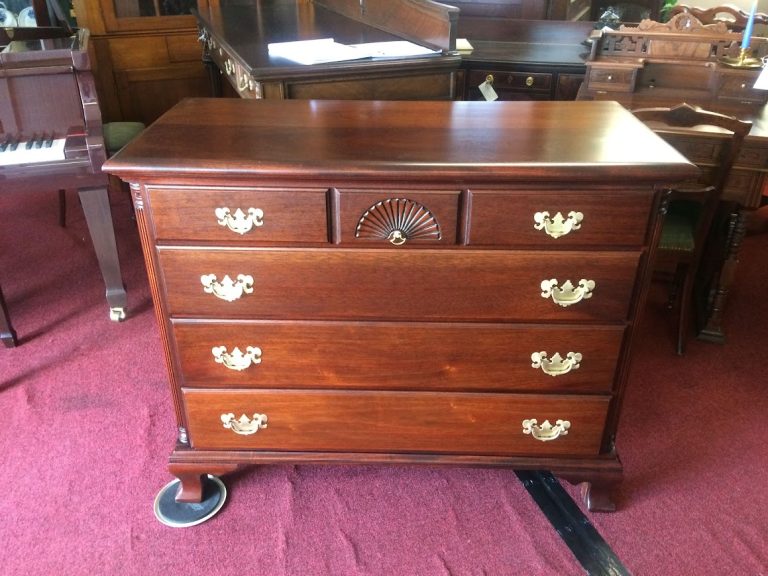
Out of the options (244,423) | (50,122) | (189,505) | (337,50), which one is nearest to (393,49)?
(337,50)

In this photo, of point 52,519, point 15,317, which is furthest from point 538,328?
point 15,317

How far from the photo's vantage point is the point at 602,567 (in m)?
1.54

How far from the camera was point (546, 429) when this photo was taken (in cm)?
156

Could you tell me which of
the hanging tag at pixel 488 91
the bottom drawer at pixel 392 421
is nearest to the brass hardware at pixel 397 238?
the bottom drawer at pixel 392 421

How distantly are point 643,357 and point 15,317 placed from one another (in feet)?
7.83

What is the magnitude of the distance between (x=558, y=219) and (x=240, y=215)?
63 cm

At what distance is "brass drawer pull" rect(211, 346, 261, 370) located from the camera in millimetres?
1458

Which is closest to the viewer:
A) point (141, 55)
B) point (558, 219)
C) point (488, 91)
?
point (558, 219)

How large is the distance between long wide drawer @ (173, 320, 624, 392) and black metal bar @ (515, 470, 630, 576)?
0.39 metres

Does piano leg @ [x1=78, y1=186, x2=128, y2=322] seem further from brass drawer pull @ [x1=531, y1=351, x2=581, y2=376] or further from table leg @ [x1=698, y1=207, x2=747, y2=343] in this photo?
table leg @ [x1=698, y1=207, x2=747, y2=343]

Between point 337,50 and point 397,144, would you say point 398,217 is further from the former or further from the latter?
point 337,50

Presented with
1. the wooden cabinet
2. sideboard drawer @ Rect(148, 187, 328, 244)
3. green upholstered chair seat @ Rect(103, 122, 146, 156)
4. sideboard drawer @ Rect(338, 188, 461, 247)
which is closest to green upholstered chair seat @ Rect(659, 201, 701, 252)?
sideboard drawer @ Rect(338, 188, 461, 247)

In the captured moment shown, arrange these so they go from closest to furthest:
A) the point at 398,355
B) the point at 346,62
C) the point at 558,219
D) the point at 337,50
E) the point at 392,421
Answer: the point at 558,219 → the point at 398,355 → the point at 392,421 → the point at 346,62 → the point at 337,50

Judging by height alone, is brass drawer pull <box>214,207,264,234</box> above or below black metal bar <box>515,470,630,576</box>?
above
